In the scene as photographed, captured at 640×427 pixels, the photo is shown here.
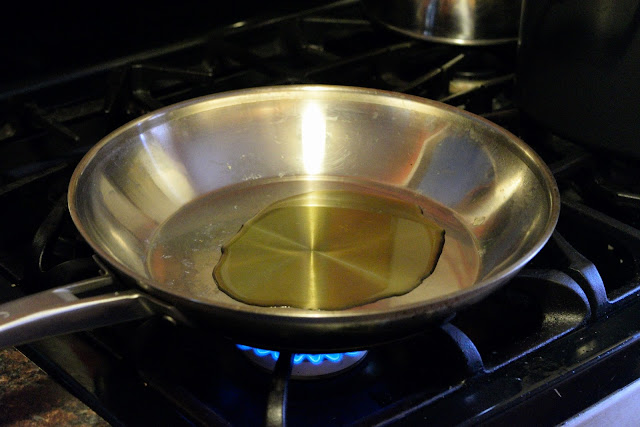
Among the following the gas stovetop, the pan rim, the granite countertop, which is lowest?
the gas stovetop

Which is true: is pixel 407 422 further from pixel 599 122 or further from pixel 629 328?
pixel 599 122

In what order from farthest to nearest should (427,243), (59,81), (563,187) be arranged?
(59,81) → (563,187) → (427,243)

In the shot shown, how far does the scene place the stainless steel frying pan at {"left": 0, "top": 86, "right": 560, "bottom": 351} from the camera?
0.37m

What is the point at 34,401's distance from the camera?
390 mm

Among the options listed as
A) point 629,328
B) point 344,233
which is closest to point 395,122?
point 344,233

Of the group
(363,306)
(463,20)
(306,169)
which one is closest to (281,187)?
(306,169)

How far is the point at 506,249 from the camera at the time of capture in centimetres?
50

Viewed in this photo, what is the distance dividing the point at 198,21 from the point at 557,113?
0.43 m

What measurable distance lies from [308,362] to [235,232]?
142mm

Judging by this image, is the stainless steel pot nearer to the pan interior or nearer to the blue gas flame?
the pan interior

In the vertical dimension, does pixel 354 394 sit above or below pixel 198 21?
below

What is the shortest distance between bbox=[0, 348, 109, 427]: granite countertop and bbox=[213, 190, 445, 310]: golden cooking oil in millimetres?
120

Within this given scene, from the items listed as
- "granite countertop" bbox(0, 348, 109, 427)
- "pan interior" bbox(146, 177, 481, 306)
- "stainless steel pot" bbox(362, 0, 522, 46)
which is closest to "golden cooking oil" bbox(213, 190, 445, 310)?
A: "pan interior" bbox(146, 177, 481, 306)

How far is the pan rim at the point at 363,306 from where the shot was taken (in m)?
0.34
